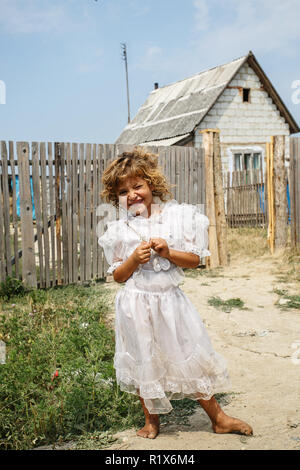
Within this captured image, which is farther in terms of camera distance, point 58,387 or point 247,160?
point 247,160

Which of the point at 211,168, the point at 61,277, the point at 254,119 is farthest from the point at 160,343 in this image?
the point at 254,119

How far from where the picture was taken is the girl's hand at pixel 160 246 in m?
2.30

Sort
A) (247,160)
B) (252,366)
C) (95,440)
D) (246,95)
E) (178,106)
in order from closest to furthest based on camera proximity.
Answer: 1. (95,440)
2. (252,366)
3. (247,160)
4. (246,95)
5. (178,106)

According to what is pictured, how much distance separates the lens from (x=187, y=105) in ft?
53.0

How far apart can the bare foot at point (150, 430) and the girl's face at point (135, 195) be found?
3.81ft

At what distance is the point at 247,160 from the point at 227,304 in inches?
429

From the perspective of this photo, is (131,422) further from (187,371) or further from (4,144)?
(4,144)

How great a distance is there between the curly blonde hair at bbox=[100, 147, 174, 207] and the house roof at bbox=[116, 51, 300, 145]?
39.0ft

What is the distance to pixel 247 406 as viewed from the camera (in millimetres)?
2879

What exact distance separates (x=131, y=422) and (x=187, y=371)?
0.56 metres

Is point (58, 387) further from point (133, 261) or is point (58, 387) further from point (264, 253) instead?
point (264, 253)

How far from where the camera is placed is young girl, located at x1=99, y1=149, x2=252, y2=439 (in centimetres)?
240

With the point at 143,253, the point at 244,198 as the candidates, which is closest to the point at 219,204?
the point at 244,198

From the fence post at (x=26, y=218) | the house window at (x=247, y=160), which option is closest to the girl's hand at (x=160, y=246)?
the fence post at (x=26, y=218)
